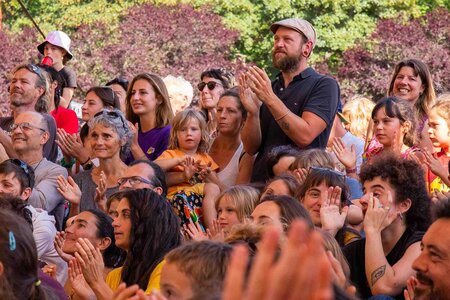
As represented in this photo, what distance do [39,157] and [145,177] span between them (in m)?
1.49

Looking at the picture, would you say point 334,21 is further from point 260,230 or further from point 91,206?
point 260,230

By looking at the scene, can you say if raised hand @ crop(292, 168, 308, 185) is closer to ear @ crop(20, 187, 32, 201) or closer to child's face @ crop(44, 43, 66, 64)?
ear @ crop(20, 187, 32, 201)

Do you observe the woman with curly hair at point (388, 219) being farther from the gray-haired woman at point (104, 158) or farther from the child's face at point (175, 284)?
the gray-haired woman at point (104, 158)

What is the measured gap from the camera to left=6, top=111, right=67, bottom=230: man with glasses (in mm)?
7574

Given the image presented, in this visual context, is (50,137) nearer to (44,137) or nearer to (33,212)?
(44,137)

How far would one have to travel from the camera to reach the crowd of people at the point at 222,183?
13.1 feet

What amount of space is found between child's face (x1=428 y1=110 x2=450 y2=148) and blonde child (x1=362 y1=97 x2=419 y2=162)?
12 centimetres

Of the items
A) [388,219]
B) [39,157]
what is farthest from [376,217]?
[39,157]

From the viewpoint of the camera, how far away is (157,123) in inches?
324

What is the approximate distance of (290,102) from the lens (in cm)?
713

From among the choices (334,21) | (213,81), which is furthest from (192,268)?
(334,21)

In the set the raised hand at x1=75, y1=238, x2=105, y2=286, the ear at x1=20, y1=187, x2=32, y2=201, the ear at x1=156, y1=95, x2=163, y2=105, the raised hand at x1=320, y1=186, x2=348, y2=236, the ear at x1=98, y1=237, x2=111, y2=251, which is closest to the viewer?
the raised hand at x1=75, y1=238, x2=105, y2=286

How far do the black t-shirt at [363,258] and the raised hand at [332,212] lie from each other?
0.63ft

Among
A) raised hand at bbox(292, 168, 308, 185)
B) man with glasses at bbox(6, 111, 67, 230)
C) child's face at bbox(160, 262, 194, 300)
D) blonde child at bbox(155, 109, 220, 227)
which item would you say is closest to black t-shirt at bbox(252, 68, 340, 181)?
blonde child at bbox(155, 109, 220, 227)
